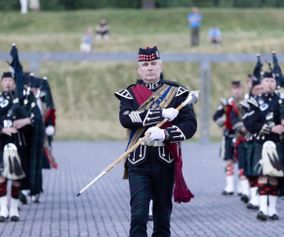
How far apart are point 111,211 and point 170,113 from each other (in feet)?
22.8

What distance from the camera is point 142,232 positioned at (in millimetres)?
10477

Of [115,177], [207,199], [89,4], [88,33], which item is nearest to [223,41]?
[88,33]

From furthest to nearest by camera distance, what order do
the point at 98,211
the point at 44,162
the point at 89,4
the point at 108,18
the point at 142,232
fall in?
the point at 89,4
the point at 108,18
the point at 44,162
the point at 98,211
the point at 142,232

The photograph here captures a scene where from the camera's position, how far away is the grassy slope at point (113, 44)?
4509 cm

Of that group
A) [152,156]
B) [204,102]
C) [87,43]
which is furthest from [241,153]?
[87,43]

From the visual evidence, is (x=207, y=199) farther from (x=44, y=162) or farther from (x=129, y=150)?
(x=129, y=150)

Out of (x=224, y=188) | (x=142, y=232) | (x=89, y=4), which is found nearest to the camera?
(x=142, y=232)

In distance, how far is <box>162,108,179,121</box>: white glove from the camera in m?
10.5

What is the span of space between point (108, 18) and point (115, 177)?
143ft

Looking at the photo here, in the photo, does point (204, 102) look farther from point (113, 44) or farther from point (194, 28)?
point (113, 44)

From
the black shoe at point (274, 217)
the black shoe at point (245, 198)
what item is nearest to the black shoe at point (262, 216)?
the black shoe at point (274, 217)

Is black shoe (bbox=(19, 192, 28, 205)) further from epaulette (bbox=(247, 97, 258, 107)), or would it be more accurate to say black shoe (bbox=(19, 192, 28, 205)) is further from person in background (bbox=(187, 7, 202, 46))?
person in background (bbox=(187, 7, 202, 46))

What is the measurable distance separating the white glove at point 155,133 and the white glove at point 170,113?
15 cm

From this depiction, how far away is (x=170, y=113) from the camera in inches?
414
